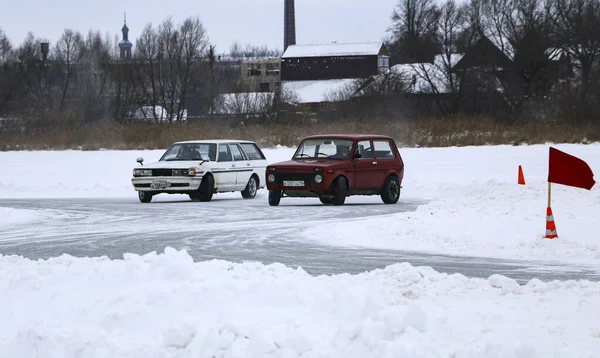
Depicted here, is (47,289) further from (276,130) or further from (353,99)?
(353,99)

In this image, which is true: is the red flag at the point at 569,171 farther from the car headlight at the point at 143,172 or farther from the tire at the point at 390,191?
the car headlight at the point at 143,172

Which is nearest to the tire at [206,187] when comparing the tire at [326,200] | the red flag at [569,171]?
the tire at [326,200]

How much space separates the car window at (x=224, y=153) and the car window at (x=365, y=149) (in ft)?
12.6

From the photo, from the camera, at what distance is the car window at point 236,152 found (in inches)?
997

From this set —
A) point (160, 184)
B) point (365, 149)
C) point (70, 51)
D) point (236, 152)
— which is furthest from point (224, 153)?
point (70, 51)

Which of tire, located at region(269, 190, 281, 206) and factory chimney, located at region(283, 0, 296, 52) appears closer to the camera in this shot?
tire, located at region(269, 190, 281, 206)

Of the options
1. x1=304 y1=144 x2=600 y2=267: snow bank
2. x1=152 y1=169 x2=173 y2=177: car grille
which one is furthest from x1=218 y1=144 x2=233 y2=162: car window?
x1=304 y1=144 x2=600 y2=267: snow bank

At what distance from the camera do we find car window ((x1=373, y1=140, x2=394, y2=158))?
2334 centimetres

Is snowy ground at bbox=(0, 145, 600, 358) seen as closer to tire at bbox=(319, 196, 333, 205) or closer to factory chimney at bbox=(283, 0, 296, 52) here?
tire at bbox=(319, 196, 333, 205)

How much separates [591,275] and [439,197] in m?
14.9

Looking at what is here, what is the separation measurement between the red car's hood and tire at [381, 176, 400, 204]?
153 cm

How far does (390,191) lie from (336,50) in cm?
Result: 9155

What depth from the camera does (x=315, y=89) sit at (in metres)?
108

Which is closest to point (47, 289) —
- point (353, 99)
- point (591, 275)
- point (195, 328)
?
point (195, 328)
